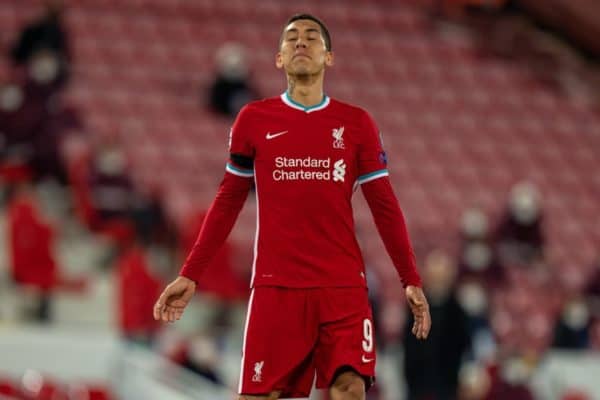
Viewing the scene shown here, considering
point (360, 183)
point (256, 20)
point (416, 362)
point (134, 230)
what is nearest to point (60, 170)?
point (134, 230)

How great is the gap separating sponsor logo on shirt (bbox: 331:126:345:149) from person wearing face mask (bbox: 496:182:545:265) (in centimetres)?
823

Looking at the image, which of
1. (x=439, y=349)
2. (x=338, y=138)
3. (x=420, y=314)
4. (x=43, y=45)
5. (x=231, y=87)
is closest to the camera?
(x=420, y=314)

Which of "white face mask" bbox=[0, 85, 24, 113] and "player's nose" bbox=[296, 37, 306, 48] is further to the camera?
"white face mask" bbox=[0, 85, 24, 113]

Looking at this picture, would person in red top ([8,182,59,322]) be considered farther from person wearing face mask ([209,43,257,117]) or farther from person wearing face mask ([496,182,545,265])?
person wearing face mask ([496,182,545,265])

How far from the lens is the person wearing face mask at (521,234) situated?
1285cm

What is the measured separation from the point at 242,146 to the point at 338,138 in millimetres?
330

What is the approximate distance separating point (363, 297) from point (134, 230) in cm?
693

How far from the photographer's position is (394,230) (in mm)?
4762

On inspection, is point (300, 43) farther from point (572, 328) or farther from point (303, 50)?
point (572, 328)

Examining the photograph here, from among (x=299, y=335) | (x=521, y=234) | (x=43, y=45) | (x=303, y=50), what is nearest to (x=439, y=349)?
(x=521, y=234)

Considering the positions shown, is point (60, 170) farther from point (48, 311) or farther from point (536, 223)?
point (536, 223)

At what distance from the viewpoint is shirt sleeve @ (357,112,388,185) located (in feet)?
15.8

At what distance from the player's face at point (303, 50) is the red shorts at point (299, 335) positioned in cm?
75

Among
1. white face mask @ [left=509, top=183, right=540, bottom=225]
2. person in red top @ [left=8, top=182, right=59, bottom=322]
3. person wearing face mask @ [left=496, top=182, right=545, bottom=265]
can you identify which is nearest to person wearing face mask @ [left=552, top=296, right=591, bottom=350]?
person wearing face mask @ [left=496, top=182, right=545, bottom=265]
